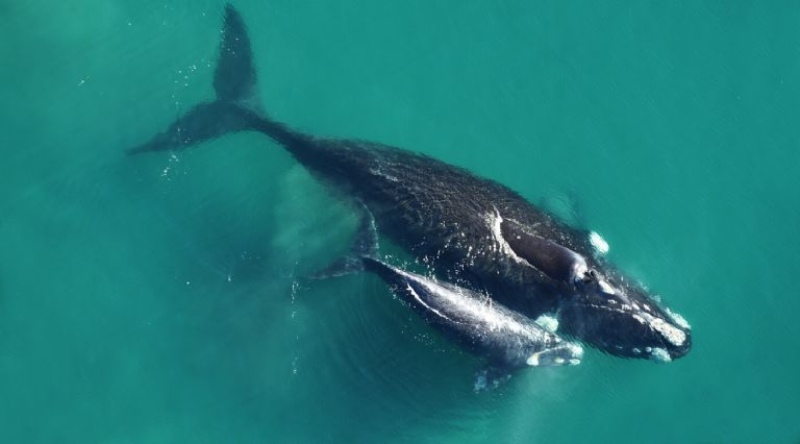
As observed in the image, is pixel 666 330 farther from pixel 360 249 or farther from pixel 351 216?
pixel 351 216

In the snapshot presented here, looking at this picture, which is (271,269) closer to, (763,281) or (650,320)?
(650,320)

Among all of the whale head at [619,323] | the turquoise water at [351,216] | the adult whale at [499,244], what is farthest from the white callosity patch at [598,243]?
the whale head at [619,323]

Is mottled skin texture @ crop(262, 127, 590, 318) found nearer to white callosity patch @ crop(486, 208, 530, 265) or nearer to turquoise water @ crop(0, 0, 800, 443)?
white callosity patch @ crop(486, 208, 530, 265)

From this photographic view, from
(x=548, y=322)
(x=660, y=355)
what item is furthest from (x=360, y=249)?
(x=660, y=355)

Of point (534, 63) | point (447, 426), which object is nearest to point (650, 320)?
point (447, 426)

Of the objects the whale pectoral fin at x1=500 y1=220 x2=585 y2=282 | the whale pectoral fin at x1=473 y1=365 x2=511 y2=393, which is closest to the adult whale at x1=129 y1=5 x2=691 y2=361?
the whale pectoral fin at x1=500 y1=220 x2=585 y2=282
